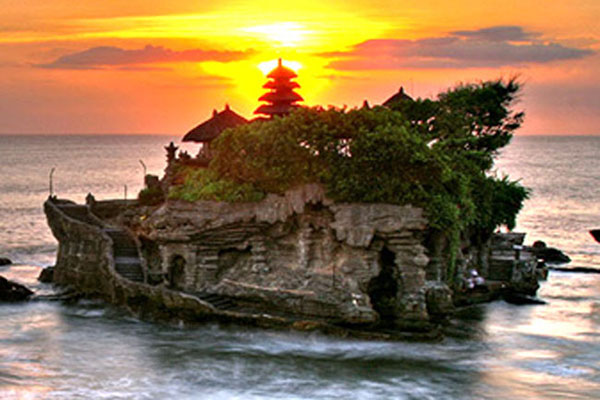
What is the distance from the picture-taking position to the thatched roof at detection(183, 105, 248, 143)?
51.9m

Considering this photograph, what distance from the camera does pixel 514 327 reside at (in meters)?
42.2

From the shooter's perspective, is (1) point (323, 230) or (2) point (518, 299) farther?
(2) point (518, 299)

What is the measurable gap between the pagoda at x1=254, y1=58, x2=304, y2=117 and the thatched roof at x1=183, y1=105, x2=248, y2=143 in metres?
1.46

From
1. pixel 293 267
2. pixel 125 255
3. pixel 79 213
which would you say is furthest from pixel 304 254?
pixel 79 213

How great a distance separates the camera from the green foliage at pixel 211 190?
4109cm

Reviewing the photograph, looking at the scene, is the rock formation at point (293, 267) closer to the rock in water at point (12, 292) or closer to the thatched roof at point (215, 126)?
the rock in water at point (12, 292)

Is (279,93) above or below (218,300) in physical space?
above

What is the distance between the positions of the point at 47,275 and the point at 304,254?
21.2m

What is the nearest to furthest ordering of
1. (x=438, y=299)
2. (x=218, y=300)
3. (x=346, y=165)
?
(x=346, y=165), (x=438, y=299), (x=218, y=300)

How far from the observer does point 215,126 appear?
5231 cm

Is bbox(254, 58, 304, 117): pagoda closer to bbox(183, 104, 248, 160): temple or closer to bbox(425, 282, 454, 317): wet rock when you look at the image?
bbox(183, 104, 248, 160): temple

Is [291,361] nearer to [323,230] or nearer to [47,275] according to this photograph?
[323,230]

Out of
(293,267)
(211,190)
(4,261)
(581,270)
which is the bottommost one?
(4,261)

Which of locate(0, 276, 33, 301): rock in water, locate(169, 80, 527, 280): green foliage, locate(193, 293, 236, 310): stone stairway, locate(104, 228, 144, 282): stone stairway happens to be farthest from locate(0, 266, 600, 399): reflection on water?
locate(169, 80, 527, 280): green foliage
